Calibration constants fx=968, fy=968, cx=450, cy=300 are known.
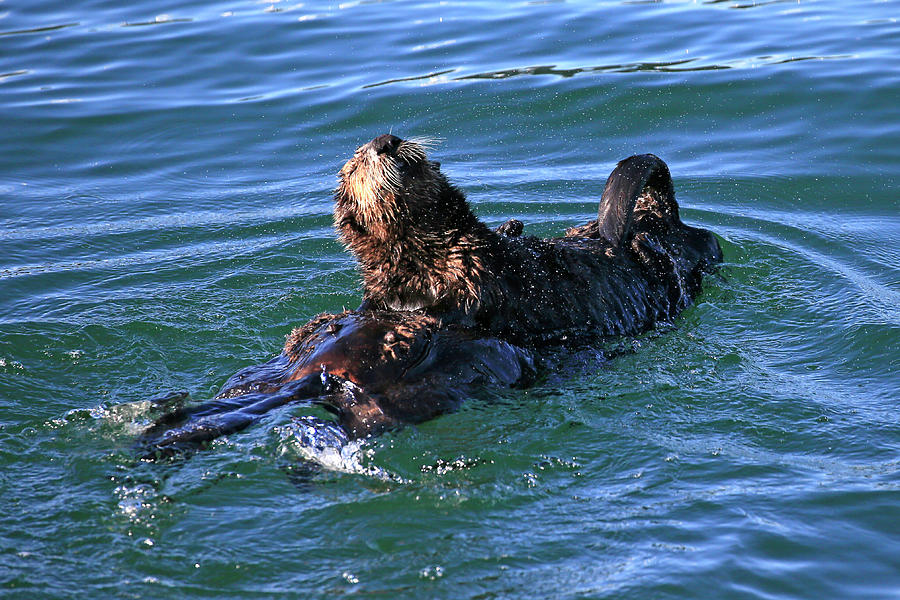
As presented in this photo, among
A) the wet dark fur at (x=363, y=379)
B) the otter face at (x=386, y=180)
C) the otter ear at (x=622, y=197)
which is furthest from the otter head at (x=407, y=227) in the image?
the otter ear at (x=622, y=197)

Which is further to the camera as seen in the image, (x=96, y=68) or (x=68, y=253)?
(x=96, y=68)

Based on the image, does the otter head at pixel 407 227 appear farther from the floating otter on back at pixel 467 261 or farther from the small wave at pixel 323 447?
the small wave at pixel 323 447

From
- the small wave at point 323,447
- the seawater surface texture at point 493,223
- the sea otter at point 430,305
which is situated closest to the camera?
the seawater surface texture at point 493,223

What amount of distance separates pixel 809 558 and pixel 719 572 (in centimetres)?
39

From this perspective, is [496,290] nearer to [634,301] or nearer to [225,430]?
[634,301]

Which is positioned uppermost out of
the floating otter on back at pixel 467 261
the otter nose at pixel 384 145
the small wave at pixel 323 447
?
the otter nose at pixel 384 145

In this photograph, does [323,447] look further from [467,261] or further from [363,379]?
[467,261]

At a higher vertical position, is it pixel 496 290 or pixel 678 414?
pixel 496 290

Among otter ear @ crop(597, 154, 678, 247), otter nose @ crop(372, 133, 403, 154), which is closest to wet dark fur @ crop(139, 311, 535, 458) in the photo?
otter nose @ crop(372, 133, 403, 154)

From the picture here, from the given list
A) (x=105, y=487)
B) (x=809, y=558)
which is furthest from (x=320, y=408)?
(x=809, y=558)

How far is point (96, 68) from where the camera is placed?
39.7 ft

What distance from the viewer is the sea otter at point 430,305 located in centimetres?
429

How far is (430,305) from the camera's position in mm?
4828

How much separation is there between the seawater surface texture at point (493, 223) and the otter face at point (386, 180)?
1.06m
